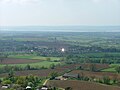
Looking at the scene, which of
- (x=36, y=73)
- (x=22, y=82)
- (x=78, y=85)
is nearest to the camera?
(x=22, y=82)

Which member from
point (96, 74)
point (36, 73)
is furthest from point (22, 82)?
point (96, 74)

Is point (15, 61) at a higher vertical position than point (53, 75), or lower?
lower

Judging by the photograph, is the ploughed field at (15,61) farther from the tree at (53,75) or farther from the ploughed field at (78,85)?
the ploughed field at (78,85)

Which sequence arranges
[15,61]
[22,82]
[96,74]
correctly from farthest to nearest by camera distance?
[15,61], [96,74], [22,82]

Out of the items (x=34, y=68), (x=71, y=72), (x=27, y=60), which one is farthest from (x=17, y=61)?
(x=71, y=72)

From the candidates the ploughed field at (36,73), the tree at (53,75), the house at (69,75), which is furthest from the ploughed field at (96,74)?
the tree at (53,75)

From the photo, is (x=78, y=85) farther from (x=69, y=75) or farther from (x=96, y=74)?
(x=96, y=74)

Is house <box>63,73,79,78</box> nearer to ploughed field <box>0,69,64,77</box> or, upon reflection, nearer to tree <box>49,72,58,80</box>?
tree <box>49,72,58,80</box>

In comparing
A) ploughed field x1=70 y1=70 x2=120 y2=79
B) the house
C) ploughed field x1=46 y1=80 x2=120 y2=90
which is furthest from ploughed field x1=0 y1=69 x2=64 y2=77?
ploughed field x1=46 y1=80 x2=120 y2=90

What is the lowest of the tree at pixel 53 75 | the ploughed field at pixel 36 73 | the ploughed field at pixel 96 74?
the ploughed field at pixel 36 73

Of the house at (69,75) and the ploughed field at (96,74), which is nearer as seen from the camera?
the house at (69,75)

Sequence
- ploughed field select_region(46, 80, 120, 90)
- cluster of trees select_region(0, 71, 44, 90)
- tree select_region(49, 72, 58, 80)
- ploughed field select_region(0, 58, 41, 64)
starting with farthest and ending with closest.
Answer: ploughed field select_region(0, 58, 41, 64) → tree select_region(49, 72, 58, 80) → ploughed field select_region(46, 80, 120, 90) → cluster of trees select_region(0, 71, 44, 90)
